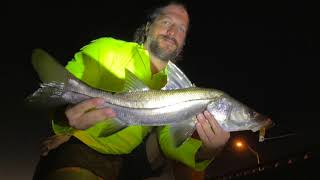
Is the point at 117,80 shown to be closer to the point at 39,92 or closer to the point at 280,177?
the point at 39,92

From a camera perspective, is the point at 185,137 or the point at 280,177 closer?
the point at 185,137

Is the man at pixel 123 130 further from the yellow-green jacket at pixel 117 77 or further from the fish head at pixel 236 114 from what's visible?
the fish head at pixel 236 114

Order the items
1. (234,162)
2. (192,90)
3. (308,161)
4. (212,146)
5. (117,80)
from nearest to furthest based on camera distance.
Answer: (192,90), (212,146), (117,80), (308,161), (234,162)

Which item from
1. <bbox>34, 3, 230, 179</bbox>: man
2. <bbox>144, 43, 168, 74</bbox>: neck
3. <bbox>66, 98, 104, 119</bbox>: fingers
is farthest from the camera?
<bbox>144, 43, 168, 74</bbox>: neck

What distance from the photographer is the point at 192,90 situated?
10.6 ft

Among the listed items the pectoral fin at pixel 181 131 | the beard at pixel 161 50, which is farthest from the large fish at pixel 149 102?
the beard at pixel 161 50

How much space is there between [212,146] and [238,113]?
2.31 ft

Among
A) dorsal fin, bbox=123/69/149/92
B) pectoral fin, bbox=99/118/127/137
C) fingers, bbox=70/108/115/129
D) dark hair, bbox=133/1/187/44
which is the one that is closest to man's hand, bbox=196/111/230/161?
dorsal fin, bbox=123/69/149/92

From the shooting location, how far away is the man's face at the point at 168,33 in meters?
4.47

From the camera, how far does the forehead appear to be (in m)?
4.68

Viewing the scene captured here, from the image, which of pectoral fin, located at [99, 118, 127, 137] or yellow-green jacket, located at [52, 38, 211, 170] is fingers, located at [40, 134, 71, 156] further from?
pectoral fin, located at [99, 118, 127, 137]

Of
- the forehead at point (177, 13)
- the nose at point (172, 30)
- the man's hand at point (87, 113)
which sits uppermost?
the forehead at point (177, 13)

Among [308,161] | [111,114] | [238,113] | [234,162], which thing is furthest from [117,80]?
[234,162]

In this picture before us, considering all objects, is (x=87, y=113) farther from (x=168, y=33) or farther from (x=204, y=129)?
(x=168, y=33)
